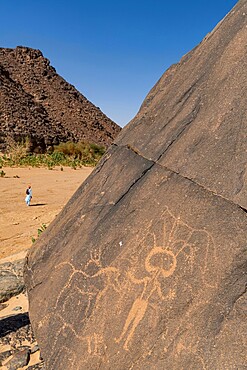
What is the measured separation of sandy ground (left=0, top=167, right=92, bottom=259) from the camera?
913cm

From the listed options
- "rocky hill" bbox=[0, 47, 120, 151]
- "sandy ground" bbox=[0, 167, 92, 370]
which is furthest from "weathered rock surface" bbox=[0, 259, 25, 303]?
"rocky hill" bbox=[0, 47, 120, 151]

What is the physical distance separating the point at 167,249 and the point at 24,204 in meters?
10.5

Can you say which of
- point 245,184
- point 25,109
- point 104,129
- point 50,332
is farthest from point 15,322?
point 104,129

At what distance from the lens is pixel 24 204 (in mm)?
12828

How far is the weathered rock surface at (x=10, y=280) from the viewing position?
227 inches

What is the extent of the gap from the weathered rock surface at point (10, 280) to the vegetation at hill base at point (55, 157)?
58.7 feet

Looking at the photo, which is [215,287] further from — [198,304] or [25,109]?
[25,109]

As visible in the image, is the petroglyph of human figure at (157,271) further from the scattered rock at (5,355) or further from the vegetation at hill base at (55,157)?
the vegetation at hill base at (55,157)

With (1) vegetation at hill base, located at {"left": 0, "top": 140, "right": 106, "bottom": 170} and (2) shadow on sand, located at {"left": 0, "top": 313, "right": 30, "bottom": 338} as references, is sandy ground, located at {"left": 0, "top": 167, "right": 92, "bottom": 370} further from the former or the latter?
(1) vegetation at hill base, located at {"left": 0, "top": 140, "right": 106, "bottom": 170}

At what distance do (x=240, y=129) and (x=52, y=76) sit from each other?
64.9m

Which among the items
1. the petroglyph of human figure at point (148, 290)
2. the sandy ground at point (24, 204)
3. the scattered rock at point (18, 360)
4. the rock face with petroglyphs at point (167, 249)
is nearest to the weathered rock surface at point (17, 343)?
the scattered rock at point (18, 360)

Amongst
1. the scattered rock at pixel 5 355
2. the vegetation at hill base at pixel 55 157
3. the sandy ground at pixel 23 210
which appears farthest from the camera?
the vegetation at hill base at pixel 55 157

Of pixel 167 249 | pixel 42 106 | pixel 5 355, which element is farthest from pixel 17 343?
pixel 42 106

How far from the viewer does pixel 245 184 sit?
270 cm
